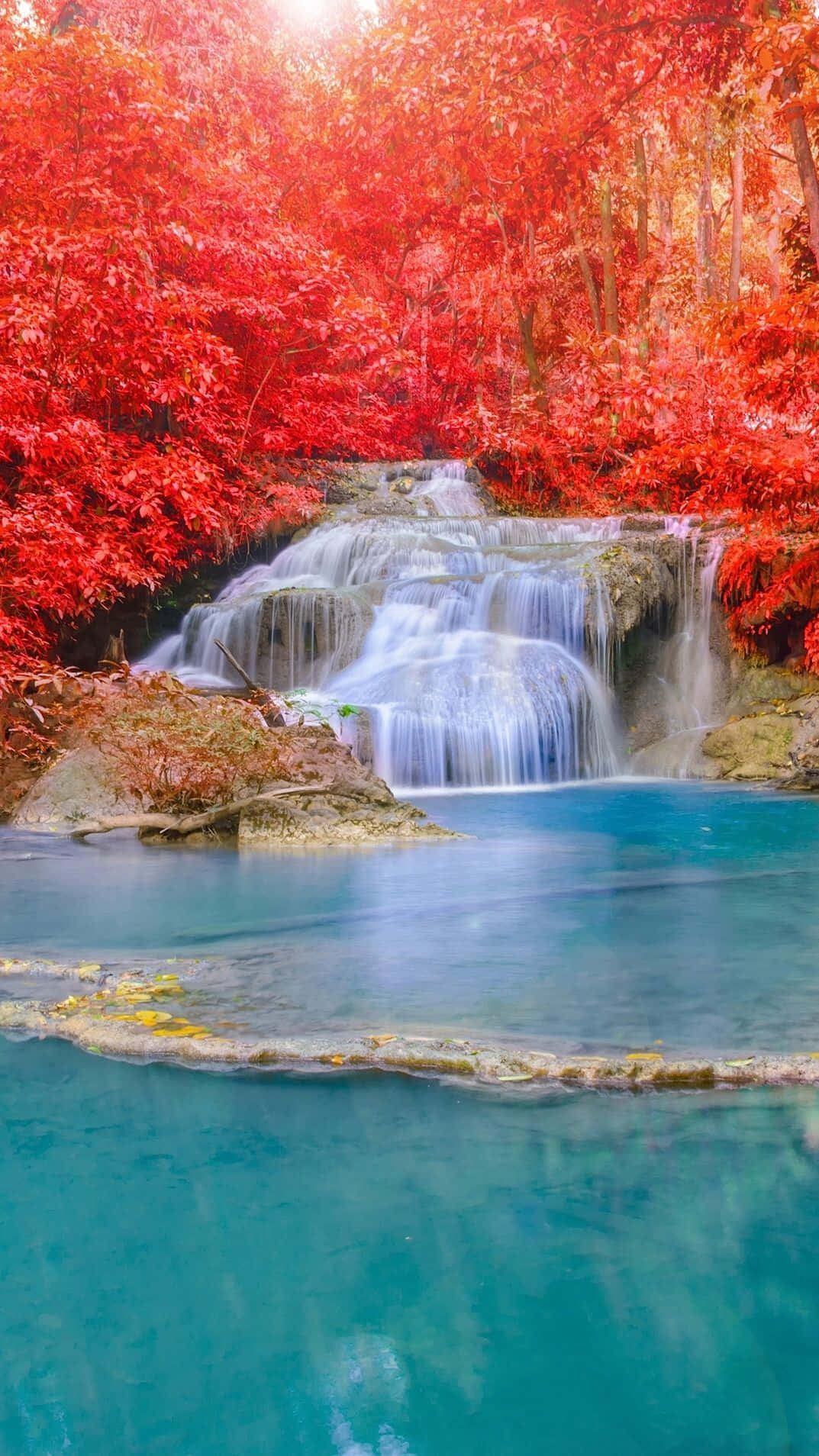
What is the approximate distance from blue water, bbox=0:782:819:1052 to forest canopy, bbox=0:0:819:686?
2898 millimetres

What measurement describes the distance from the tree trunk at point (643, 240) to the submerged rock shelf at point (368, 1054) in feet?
56.4

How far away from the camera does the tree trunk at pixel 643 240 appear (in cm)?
1984

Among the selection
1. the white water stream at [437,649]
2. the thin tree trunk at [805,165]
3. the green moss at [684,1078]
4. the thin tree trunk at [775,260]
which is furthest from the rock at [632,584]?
the thin tree trunk at [775,260]

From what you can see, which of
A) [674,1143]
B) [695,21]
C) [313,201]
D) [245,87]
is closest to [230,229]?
[695,21]

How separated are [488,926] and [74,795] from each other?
15.6 ft

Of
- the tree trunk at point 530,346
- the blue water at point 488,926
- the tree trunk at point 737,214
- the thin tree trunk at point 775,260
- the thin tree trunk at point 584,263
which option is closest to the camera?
the blue water at point 488,926

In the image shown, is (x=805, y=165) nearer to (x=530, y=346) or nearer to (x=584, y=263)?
(x=584, y=263)

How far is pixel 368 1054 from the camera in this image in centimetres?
295

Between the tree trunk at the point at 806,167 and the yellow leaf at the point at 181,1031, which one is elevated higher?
the tree trunk at the point at 806,167

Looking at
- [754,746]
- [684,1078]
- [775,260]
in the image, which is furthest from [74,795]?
[775,260]

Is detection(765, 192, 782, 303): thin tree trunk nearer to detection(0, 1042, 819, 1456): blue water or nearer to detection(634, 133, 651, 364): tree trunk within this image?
detection(634, 133, 651, 364): tree trunk

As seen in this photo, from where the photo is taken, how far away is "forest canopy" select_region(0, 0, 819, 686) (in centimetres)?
692

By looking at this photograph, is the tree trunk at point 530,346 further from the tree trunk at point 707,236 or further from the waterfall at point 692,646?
the waterfall at point 692,646

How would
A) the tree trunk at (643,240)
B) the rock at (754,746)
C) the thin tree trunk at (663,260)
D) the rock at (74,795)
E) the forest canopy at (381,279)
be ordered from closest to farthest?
the forest canopy at (381,279)
the rock at (74,795)
the rock at (754,746)
the tree trunk at (643,240)
the thin tree trunk at (663,260)
